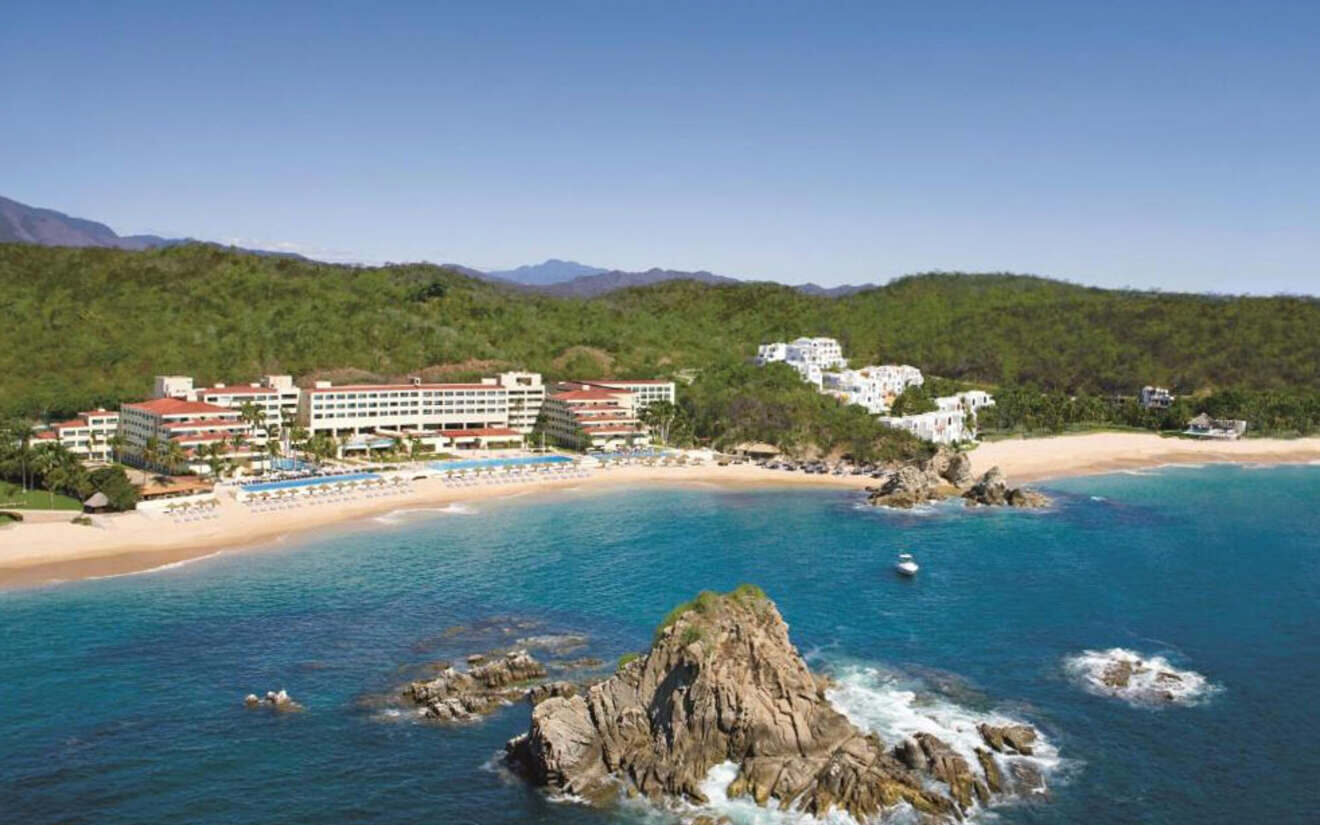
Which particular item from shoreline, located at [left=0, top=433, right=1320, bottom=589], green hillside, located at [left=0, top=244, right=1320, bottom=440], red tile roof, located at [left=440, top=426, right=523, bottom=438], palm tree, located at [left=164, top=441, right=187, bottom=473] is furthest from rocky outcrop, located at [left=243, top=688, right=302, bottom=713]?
green hillside, located at [left=0, top=244, right=1320, bottom=440]

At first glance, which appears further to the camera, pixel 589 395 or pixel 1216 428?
pixel 1216 428

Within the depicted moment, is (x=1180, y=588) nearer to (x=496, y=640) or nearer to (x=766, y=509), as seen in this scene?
(x=766, y=509)

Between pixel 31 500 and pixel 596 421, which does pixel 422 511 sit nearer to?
pixel 31 500

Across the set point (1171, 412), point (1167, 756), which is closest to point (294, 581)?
point (1167, 756)

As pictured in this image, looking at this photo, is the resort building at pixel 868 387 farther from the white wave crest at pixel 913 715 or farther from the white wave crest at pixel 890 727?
the white wave crest at pixel 890 727

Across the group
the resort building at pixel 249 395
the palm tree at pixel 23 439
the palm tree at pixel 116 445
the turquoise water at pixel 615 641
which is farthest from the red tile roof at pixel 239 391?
the turquoise water at pixel 615 641

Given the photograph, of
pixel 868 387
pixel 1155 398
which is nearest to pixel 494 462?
pixel 868 387
